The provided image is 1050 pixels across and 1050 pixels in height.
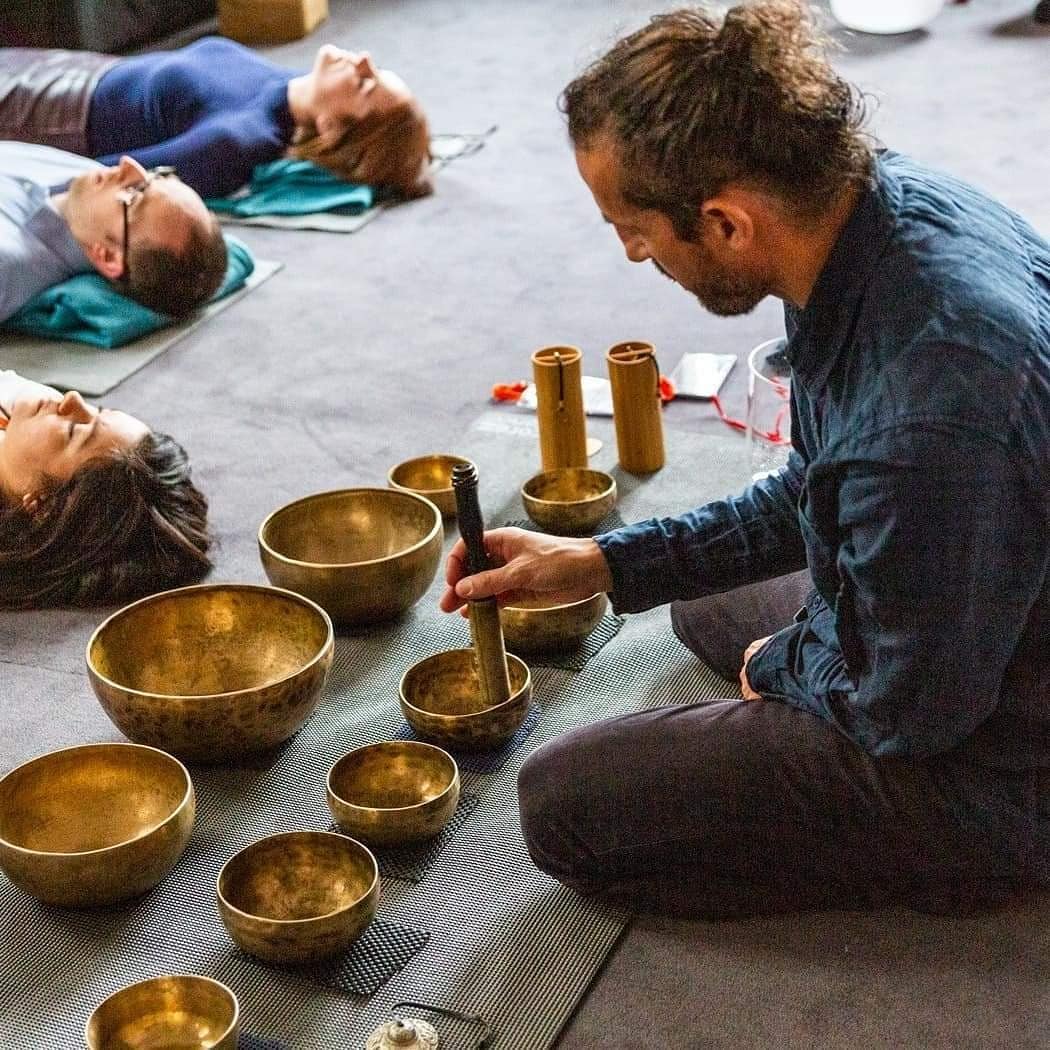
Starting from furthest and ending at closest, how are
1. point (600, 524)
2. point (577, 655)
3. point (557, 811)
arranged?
point (600, 524)
point (577, 655)
point (557, 811)

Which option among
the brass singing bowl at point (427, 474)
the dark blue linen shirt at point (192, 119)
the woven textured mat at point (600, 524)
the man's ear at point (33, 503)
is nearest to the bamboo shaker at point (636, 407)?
the woven textured mat at point (600, 524)

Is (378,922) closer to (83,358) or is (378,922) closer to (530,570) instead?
(530,570)

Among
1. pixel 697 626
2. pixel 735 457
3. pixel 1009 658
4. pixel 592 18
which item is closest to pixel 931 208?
pixel 1009 658

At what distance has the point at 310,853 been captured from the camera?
1.96m

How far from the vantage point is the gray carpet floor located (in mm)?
1781

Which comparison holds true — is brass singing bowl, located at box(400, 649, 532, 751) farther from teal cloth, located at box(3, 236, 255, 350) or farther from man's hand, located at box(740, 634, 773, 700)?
teal cloth, located at box(3, 236, 255, 350)

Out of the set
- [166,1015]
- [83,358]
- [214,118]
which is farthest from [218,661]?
[214,118]

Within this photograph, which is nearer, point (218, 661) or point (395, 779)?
point (395, 779)

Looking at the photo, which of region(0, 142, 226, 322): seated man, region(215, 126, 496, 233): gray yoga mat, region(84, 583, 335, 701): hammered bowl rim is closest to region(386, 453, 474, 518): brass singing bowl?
region(84, 583, 335, 701): hammered bowl rim

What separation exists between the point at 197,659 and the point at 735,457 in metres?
1.15

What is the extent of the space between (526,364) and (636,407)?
2.12 ft

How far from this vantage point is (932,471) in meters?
1.50

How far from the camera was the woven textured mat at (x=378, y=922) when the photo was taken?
1.77m

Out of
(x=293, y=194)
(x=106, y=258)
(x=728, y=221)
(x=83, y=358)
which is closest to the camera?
(x=728, y=221)
